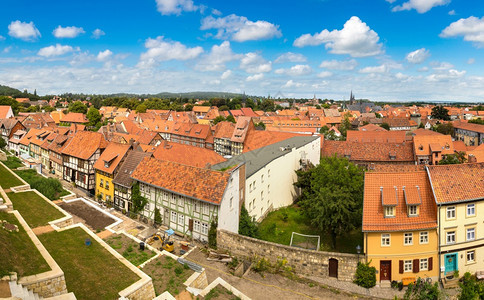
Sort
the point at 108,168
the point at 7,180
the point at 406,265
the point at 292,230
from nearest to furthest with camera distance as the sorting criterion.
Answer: the point at 406,265 → the point at 7,180 → the point at 292,230 → the point at 108,168

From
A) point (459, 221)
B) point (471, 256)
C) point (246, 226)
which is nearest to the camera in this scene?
point (459, 221)

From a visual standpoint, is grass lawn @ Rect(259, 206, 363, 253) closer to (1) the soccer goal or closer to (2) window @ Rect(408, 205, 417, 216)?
(1) the soccer goal

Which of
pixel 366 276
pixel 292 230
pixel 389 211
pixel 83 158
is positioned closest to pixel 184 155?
pixel 83 158

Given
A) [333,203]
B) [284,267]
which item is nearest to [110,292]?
[284,267]

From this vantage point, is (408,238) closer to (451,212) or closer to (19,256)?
(451,212)

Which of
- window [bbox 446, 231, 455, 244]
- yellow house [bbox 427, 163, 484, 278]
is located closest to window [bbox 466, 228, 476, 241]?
yellow house [bbox 427, 163, 484, 278]

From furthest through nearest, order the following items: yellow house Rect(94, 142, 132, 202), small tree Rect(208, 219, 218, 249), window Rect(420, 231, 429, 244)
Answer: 1. yellow house Rect(94, 142, 132, 202)
2. small tree Rect(208, 219, 218, 249)
3. window Rect(420, 231, 429, 244)
